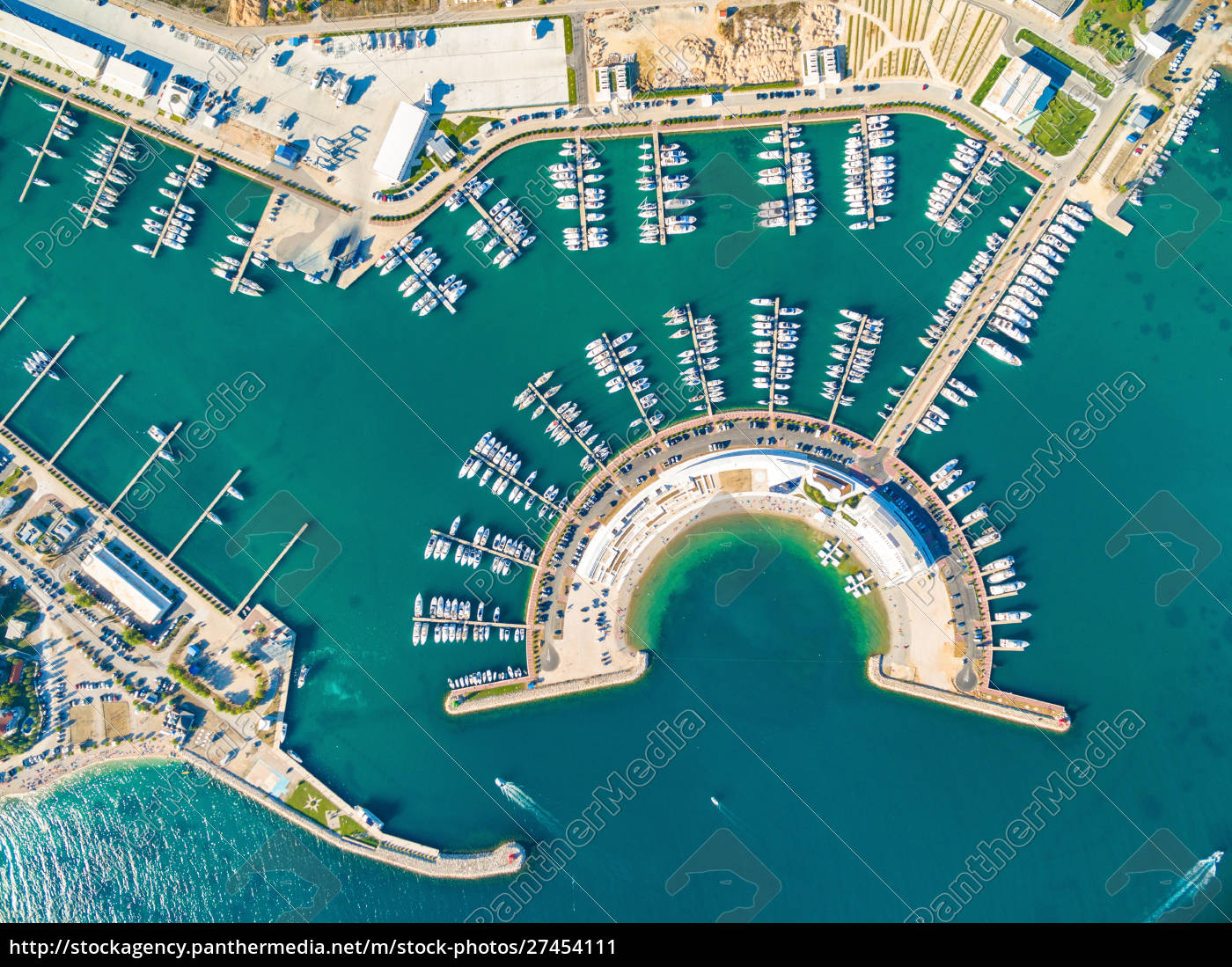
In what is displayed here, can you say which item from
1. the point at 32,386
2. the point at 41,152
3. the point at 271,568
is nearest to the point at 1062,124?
the point at 271,568

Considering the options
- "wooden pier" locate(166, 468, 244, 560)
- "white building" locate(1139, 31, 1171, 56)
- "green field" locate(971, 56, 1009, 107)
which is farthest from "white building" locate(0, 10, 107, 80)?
"white building" locate(1139, 31, 1171, 56)

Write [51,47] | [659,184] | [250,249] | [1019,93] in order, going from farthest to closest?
[250,249], [659,184], [51,47], [1019,93]

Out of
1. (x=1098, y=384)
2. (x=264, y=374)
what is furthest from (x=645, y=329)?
(x=1098, y=384)

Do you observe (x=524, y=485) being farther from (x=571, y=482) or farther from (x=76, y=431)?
(x=76, y=431)

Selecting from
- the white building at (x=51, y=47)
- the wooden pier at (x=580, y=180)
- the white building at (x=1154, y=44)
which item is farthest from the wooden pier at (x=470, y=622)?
the white building at (x=1154, y=44)

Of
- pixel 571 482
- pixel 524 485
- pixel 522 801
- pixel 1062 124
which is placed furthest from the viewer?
pixel 522 801

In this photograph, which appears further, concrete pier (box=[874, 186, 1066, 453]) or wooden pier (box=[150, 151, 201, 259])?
wooden pier (box=[150, 151, 201, 259])

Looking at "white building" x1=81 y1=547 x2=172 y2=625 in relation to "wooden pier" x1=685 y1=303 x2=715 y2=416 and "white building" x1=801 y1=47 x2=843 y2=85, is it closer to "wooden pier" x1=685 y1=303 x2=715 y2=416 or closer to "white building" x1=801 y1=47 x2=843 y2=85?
"wooden pier" x1=685 y1=303 x2=715 y2=416
